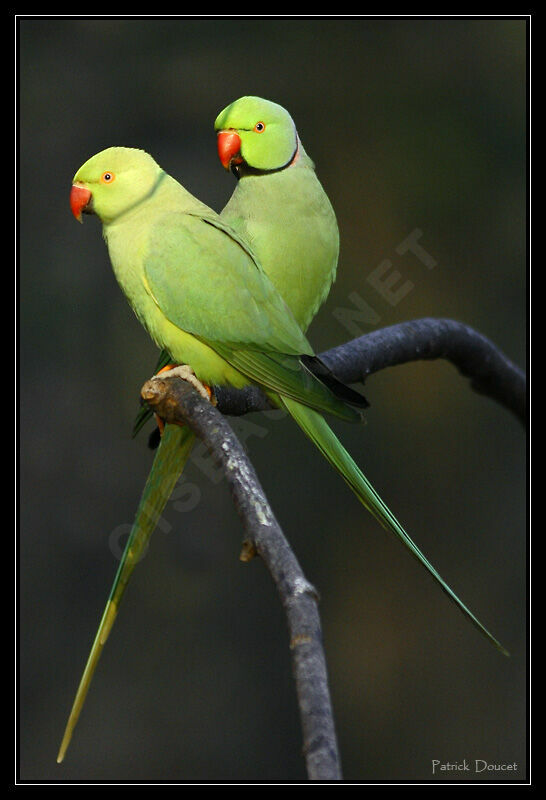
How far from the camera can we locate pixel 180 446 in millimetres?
1206

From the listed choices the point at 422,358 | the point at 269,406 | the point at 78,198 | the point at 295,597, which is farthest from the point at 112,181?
the point at 295,597

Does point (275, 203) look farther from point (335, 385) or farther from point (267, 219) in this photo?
point (335, 385)

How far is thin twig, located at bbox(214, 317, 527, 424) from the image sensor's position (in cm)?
119

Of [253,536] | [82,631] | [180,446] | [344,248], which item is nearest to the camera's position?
[253,536]

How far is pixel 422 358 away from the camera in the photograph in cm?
136

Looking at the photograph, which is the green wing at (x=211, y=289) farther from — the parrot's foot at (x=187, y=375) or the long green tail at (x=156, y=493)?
the long green tail at (x=156, y=493)

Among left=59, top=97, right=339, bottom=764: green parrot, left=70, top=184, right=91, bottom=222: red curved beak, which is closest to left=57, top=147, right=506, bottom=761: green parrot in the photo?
left=70, top=184, right=91, bottom=222: red curved beak

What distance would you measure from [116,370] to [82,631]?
0.63 meters

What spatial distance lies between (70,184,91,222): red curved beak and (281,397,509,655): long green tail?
0.32m

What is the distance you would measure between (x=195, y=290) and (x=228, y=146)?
250mm

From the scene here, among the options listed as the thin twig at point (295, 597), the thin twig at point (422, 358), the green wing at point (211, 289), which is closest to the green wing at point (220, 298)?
the green wing at point (211, 289)

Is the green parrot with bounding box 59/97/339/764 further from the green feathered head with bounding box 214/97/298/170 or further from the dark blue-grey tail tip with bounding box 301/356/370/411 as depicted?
the dark blue-grey tail tip with bounding box 301/356/370/411
